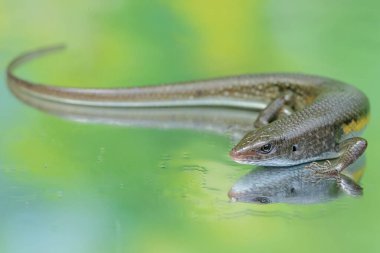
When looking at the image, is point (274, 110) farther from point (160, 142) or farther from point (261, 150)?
point (261, 150)

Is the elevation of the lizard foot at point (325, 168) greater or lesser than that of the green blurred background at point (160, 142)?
greater

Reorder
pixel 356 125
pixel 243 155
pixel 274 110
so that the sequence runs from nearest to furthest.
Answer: pixel 243 155, pixel 356 125, pixel 274 110

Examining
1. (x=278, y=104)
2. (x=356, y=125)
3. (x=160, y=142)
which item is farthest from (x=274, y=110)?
(x=160, y=142)

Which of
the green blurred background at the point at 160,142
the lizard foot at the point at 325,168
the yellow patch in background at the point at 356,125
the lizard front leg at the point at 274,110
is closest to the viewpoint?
the green blurred background at the point at 160,142

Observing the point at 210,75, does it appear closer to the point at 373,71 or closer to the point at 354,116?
the point at 373,71

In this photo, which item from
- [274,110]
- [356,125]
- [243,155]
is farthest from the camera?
[274,110]

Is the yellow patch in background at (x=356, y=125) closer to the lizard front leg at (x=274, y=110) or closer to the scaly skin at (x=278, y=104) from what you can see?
the scaly skin at (x=278, y=104)

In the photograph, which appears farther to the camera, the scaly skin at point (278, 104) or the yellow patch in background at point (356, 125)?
the yellow patch in background at point (356, 125)

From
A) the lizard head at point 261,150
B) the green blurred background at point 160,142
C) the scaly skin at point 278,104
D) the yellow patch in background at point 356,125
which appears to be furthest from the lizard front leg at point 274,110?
the lizard head at point 261,150

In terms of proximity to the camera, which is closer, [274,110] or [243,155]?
[243,155]
